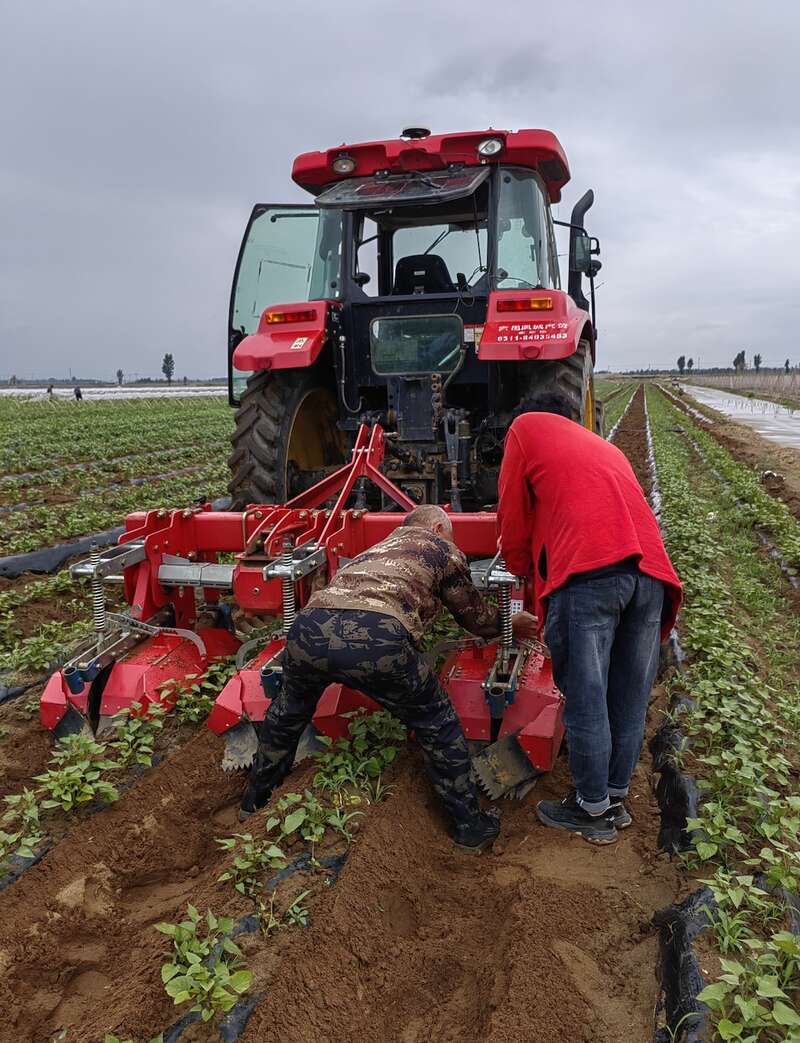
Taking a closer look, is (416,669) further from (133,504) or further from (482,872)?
(133,504)

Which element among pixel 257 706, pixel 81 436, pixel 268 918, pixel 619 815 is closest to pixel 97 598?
pixel 257 706

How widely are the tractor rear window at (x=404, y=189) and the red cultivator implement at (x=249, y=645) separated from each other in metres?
1.59

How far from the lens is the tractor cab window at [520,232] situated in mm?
5078

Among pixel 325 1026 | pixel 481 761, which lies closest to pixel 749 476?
pixel 481 761

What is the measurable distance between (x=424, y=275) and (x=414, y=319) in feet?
2.44

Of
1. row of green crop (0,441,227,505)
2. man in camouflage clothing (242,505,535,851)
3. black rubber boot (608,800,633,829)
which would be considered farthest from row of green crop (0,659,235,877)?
row of green crop (0,441,227,505)

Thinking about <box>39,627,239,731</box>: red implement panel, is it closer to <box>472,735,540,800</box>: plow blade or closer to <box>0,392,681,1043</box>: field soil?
<box>0,392,681,1043</box>: field soil

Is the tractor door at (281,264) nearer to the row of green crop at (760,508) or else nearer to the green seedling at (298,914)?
the green seedling at (298,914)

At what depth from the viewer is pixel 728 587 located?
232 inches

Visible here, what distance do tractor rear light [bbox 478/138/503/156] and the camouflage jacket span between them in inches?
108

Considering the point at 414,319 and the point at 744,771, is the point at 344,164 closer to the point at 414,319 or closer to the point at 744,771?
the point at 414,319

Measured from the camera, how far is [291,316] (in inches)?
198

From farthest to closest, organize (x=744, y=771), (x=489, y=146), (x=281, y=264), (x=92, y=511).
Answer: (x=92, y=511), (x=281, y=264), (x=489, y=146), (x=744, y=771)

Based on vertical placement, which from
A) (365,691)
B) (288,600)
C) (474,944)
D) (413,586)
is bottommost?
(474,944)
